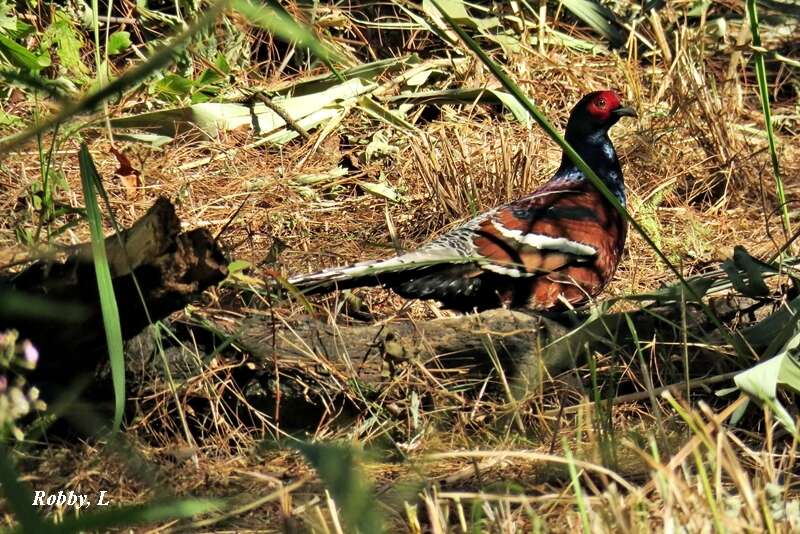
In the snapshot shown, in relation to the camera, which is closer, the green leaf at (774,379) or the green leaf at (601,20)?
the green leaf at (774,379)

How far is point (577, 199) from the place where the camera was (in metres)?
4.99

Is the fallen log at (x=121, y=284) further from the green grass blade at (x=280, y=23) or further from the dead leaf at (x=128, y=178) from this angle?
the dead leaf at (x=128, y=178)

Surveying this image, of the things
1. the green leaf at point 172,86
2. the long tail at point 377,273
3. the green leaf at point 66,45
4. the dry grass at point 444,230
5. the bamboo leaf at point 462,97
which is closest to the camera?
the dry grass at point 444,230

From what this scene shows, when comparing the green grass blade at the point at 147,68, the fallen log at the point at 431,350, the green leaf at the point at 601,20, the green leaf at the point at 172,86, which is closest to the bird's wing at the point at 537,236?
the fallen log at the point at 431,350

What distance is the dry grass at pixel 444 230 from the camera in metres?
2.31

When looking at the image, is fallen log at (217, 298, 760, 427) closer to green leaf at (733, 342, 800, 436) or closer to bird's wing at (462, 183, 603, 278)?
green leaf at (733, 342, 800, 436)

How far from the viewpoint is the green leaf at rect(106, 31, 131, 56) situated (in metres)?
5.79

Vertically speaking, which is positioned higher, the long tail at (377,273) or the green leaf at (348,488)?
the green leaf at (348,488)

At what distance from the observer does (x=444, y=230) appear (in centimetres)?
530

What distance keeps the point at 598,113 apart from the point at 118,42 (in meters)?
2.51

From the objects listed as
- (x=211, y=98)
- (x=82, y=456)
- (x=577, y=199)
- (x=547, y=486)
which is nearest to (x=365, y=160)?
(x=211, y=98)

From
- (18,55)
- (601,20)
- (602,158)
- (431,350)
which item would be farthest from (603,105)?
(18,55)

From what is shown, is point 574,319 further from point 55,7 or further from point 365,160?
point 55,7

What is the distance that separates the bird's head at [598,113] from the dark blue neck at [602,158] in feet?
0.09
